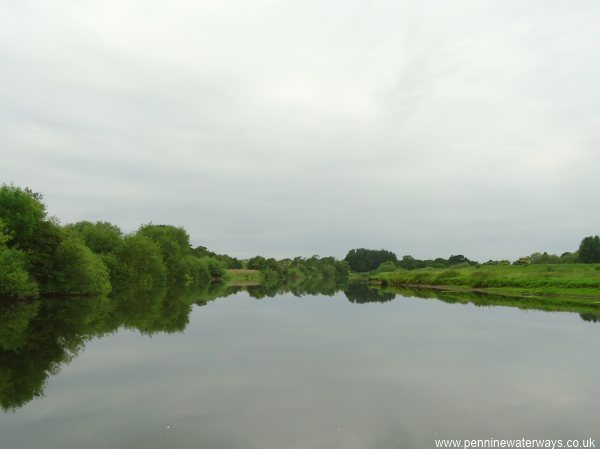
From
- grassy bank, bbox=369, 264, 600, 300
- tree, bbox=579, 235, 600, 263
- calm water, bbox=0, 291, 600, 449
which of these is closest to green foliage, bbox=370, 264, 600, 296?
grassy bank, bbox=369, 264, 600, 300

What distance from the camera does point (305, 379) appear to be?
55.6 ft

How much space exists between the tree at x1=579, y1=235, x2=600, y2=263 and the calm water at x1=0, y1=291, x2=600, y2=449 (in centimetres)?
8683

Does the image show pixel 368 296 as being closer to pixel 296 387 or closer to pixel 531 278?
pixel 531 278

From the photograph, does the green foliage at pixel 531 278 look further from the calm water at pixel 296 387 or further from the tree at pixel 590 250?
the calm water at pixel 296 387

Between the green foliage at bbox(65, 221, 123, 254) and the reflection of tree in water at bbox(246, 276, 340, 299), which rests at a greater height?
the green foliage at bbox(65, 221, 123, 254)

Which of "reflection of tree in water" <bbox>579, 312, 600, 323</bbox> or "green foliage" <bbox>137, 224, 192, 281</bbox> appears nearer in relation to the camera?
"reflection of tree in water" <bbox>579, 312, 600, 323</bbox>

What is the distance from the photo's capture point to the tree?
102312mm

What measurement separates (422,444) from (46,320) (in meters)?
31.3

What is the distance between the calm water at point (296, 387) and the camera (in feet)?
37.6

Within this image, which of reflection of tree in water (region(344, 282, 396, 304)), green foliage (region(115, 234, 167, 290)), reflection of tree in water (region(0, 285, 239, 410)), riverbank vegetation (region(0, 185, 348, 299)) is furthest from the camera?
green foliage (region(115, 234, 167, 290))

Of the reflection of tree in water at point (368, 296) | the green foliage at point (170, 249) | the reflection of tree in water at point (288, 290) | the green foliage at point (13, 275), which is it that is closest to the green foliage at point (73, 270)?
the green foliage at point (13, 275)

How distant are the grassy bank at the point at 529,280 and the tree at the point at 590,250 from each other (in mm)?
28355

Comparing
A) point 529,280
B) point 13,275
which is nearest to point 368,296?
point 529,280

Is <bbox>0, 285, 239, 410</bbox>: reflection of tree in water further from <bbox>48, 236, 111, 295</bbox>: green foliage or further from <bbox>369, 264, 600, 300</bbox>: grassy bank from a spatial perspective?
<bbox>369, 264, 600, 300</bbox>: grassy bank
